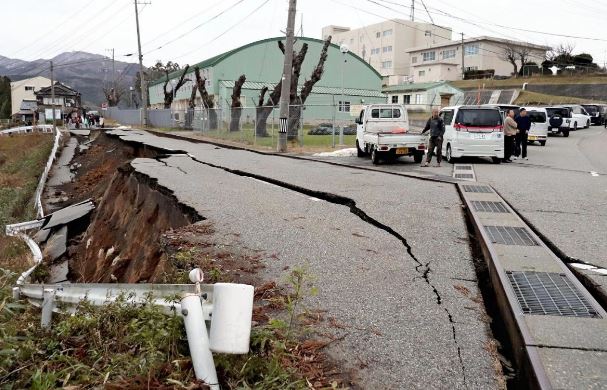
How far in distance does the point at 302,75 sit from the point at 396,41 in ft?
128

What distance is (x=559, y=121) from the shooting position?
3136cm

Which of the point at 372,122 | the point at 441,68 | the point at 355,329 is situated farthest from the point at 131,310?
the point at 441,68

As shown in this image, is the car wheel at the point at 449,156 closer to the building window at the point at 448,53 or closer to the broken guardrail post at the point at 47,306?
the broken guardrail post at the point at 47,306

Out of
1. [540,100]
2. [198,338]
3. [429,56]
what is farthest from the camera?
[429,56]

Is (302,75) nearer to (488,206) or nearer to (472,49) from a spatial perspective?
(472,49)

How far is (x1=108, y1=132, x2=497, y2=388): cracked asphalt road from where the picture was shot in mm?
3178

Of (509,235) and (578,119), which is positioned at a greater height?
(578,119)

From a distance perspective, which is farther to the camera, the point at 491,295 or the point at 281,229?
the point at 281,229

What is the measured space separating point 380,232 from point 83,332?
4145 millimetres

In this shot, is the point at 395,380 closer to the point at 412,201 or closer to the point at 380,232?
the point at 380,232

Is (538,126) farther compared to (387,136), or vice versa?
(538,126)

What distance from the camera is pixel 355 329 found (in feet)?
11.8

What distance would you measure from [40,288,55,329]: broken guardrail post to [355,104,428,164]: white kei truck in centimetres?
1300

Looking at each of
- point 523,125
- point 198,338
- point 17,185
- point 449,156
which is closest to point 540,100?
point 523,125
